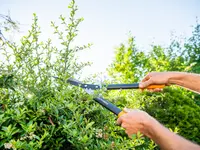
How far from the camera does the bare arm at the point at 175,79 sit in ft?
8.59

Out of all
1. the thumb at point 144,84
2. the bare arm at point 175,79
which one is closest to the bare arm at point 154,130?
the thumb at point 144,84

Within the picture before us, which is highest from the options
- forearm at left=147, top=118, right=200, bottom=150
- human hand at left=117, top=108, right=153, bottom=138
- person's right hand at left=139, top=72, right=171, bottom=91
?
person's right hand at left=139, top=72, right=171, bottom=91

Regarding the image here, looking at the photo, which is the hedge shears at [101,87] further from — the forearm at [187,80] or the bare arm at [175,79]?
the forearm at [187,80]

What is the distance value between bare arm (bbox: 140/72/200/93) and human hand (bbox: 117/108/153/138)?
0.63 metres

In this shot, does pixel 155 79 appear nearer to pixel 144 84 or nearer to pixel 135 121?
pixel 144 84

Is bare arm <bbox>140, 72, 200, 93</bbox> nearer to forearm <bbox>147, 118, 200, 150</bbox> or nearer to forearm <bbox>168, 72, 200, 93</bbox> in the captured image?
forearm <bbox>168, 72, 200, 93</bbox>

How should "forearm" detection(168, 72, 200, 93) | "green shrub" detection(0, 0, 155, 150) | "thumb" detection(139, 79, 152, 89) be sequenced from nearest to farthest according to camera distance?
"green shrub" detection(0, 0, 155, 150), "thumb" detection(139, 79, 152, 89), "forearm" detection(168, 72, 200, 93)

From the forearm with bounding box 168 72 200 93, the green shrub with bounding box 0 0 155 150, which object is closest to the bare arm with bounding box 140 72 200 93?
the forearm with bounding box 168 72 200 93

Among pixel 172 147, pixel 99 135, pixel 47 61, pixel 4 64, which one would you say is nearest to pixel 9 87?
pixel 4 64

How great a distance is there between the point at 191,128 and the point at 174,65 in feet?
38.9

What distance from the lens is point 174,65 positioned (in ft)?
64.0

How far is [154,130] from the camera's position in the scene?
1.88 meters

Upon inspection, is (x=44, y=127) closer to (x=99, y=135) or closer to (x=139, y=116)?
(x=99, y=135)

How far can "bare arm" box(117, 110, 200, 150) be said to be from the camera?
1.81 metres
